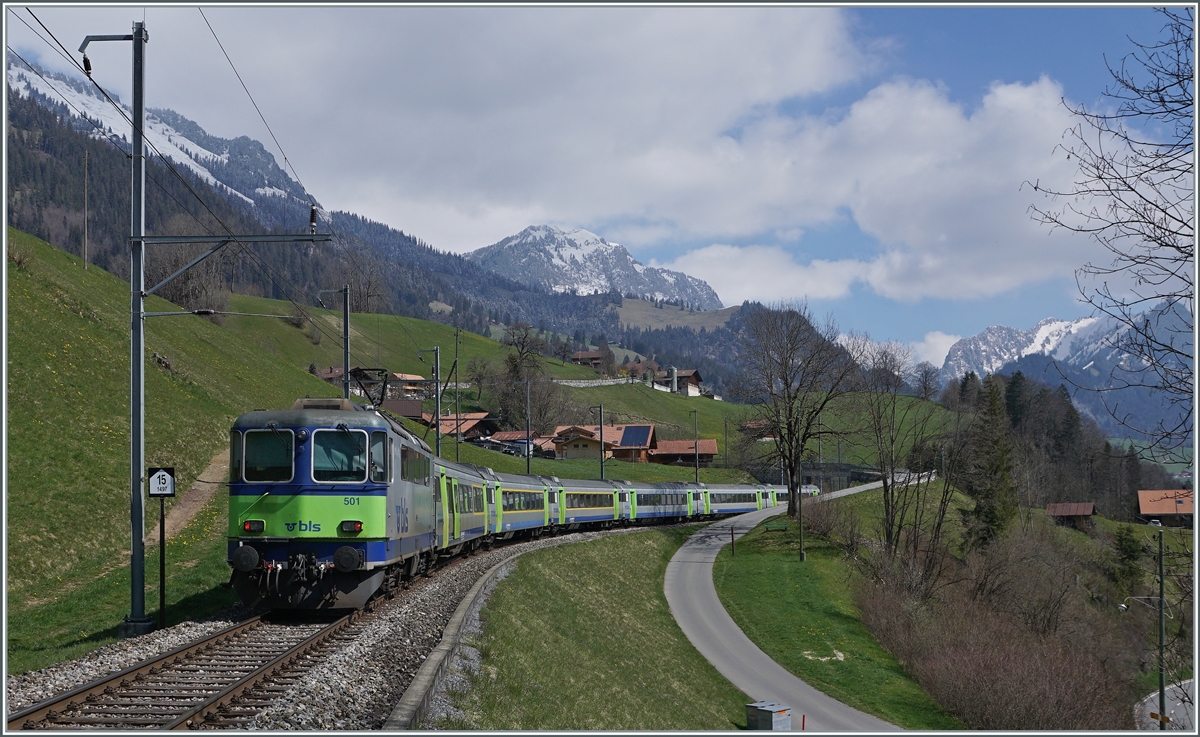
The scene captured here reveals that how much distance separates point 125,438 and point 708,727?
19.2m

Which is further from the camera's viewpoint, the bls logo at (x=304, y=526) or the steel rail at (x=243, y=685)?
the bls logo at (x=304, y=526)

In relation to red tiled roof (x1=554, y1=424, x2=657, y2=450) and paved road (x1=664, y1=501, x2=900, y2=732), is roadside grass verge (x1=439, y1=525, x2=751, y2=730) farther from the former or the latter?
red tiled roof (x1=554, y1=424, x2=657, y2=450)

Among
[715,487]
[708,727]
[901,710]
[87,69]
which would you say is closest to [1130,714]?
[901,710]

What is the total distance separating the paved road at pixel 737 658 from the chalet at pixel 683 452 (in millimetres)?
63961

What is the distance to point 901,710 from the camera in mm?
26125

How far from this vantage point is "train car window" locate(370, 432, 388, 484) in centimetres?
1523

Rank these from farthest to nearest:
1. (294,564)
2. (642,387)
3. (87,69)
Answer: (642,387)
(294,564)
(87,69)

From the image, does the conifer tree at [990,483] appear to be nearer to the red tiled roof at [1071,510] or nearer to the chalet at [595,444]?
the red tiled roof at [1071,510]

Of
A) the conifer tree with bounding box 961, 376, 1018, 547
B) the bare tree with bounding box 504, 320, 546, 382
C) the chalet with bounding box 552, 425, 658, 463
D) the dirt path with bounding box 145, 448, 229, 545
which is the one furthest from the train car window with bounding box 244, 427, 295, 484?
the chalet with bounding box 552, 425, 658, 463

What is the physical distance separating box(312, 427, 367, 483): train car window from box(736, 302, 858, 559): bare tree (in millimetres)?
35576

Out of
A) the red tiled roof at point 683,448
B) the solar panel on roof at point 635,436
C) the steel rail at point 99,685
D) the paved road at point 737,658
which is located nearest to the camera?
the steel rail at point 99,685

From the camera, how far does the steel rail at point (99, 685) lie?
8.43 m

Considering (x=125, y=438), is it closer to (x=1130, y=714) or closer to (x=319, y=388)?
(x=319, y=388)

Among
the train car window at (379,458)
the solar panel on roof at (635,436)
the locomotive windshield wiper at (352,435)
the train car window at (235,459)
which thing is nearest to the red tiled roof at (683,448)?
the solar panel on roof at (635,436)
